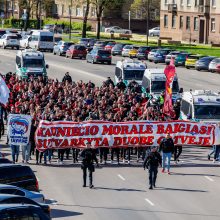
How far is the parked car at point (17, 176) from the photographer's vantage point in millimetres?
24328

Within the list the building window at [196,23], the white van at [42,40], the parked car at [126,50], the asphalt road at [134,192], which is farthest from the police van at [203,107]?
the building window at [196,23]

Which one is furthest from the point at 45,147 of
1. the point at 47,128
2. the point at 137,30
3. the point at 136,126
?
the point at 137,30

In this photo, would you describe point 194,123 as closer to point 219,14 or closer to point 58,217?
point 58,217

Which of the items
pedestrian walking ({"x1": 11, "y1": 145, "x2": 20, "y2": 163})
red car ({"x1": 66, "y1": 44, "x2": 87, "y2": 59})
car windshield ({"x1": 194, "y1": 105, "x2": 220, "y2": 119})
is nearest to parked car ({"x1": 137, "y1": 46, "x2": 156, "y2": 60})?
red car ({"x1": 66, "y1": 44, "x2": 87, "y2": 59})

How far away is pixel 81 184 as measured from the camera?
29375mm

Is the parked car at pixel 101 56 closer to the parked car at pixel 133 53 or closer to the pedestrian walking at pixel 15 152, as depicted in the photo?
the parked car at pixel 133 53

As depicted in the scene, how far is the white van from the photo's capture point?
90.1 meters

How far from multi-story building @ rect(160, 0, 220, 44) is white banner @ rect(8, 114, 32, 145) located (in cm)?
7813

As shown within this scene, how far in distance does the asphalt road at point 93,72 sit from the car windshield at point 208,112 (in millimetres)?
21098

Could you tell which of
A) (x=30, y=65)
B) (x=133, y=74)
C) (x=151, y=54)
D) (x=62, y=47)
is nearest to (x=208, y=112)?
(x=133, y=74)

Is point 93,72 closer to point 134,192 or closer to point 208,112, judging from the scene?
point 208,112

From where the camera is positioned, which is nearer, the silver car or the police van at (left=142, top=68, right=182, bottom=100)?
the police van at (left=142, top=68, right=182, bottom=100)

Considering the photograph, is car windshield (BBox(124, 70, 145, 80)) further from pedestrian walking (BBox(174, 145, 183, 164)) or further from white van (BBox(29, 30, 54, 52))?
white van (BBox(29, 30, 54, 52))

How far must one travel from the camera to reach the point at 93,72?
231 feet
